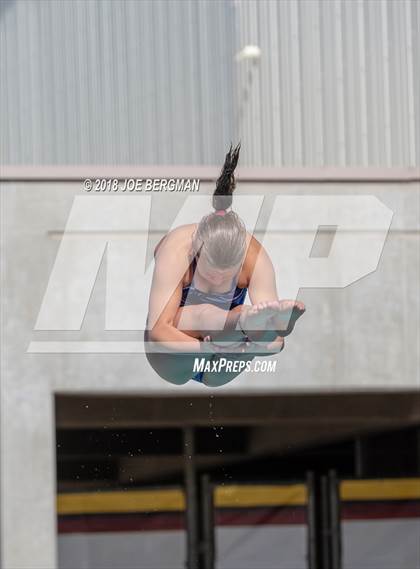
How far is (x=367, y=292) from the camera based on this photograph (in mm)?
7328

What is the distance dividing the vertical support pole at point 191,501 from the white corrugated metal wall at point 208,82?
1743 millimetres

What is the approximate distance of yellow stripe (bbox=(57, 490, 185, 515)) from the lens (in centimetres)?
741

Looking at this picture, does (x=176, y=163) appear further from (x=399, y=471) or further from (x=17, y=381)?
(x=399, y=471)

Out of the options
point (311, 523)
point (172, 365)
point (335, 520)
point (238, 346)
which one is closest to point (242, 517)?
point (311, 523)

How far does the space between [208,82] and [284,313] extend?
171 centimetres

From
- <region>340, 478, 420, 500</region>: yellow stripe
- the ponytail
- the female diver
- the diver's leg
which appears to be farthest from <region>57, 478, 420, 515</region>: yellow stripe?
the ponytail

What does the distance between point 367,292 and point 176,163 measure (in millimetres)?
1326

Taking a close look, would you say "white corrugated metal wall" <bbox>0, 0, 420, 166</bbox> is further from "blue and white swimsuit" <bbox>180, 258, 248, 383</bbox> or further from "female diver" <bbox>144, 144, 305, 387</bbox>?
"blue and white swimsuit" <bbox>180, 258, 248, 383</bbox>

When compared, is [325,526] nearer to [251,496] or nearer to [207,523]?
[251,496]

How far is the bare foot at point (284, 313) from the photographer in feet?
19.9

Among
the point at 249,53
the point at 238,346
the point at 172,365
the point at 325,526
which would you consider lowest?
the point at 325,526

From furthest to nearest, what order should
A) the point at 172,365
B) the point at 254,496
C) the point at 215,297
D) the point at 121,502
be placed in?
the point at 254,496, the point at 121,502, the point at 172,365, the point at 215,297

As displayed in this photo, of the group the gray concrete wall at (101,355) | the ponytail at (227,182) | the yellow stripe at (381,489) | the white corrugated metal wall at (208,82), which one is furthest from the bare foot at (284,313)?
the yellow stripe at (381,489)

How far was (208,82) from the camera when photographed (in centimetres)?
723
